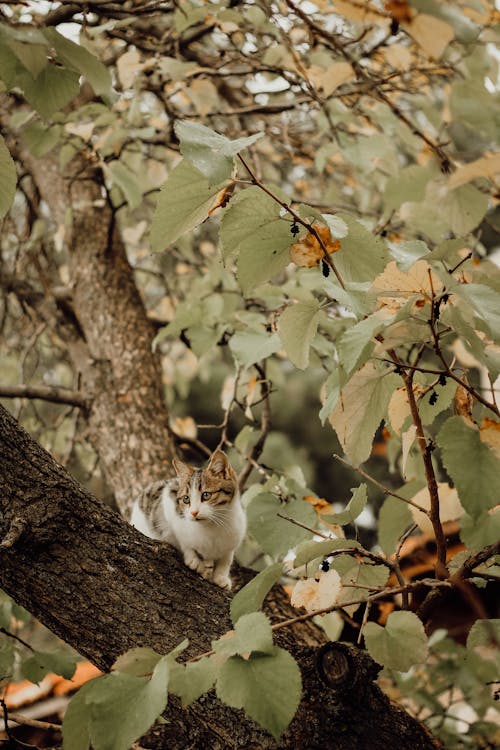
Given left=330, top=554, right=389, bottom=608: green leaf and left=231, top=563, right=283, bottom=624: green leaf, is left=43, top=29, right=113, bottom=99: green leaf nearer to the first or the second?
left=231, top=563, right=283, bottom=624: green leaf

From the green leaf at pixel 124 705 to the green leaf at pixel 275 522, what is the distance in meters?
0.52

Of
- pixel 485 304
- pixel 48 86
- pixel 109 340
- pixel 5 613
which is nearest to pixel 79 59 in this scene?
pixel 48 86

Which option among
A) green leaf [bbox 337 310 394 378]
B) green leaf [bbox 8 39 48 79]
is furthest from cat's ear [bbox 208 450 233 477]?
green leaf [bbox 8 39 48 79]

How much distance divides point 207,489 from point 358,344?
114cm

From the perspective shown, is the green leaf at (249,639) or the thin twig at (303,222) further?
the thin twig at (303,222)

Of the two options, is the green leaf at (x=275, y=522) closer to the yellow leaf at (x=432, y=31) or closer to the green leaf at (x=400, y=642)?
the green leaf at (x=400, y=642)

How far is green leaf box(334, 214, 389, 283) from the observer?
95 cm

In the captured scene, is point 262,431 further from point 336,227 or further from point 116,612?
point 336,227

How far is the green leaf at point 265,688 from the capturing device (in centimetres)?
69

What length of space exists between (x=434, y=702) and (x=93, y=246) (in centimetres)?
200

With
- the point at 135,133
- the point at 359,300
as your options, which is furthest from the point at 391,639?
the point at 135,133

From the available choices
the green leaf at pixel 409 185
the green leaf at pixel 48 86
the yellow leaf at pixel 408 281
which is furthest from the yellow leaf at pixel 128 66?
the yellow leaf at pixel 408 281

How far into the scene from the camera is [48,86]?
808mm

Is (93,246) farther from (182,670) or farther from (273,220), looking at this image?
(182,670)
